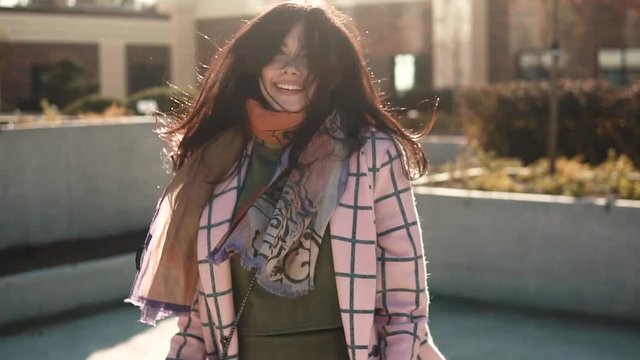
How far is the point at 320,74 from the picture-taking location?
2.52 m

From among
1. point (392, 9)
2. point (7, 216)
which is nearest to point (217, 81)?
point (7, 216)

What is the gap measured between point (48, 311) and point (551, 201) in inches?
152

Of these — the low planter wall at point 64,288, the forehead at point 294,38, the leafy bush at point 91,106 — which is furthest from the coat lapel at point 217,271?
the leafy bush at point 91,106

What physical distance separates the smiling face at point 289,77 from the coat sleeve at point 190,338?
1.77 feet

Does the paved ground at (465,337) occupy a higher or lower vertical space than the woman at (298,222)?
lower

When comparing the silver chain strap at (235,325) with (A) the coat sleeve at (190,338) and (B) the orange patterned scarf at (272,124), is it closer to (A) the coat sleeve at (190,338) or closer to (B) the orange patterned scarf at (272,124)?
(A) the coat sleeve at (190,338)

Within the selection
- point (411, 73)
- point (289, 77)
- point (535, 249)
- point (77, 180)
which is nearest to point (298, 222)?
point (289, 77)

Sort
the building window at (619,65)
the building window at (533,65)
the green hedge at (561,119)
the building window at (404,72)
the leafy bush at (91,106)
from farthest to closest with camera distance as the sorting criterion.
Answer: the building window at (404,72)
the building window at (533,65)
the building window at (619,65)
the leafy bush at (91,106)
the green hedge at (561,119)

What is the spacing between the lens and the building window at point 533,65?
27.5 meters

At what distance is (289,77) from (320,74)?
0.25 ft

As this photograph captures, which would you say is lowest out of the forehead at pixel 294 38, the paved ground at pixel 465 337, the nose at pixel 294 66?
the paved ground at pixel 465 337

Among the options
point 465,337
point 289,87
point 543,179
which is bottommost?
point 465,337

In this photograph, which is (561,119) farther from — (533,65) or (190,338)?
(533,65)

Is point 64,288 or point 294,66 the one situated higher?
point 294,66
